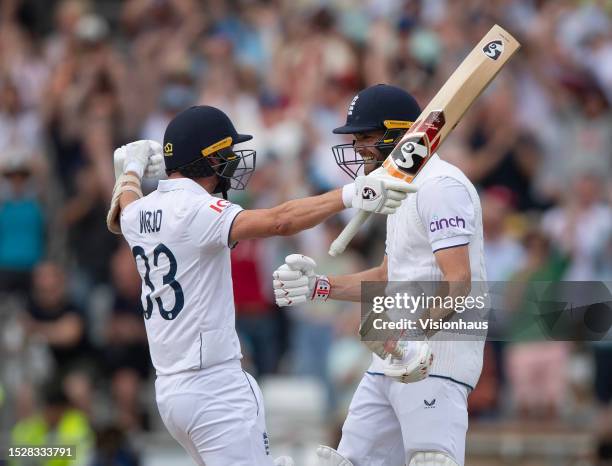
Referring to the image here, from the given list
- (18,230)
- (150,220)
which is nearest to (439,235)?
(150,220)

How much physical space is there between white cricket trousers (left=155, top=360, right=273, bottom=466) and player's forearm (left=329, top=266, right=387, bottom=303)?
834mm

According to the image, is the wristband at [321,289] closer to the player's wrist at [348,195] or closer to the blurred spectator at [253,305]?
the player's wrist at [348,195]

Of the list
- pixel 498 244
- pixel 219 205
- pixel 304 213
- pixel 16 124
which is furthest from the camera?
pixel 16 124

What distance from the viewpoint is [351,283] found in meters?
8.51

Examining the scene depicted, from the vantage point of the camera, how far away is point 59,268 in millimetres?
14453

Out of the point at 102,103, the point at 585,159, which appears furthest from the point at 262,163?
the point at 585,159

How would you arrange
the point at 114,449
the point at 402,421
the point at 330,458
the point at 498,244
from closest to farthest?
the point at 402,421, the point at 330,458, the point at 114,449, the point at 498,244

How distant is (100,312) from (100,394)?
102 centimetres

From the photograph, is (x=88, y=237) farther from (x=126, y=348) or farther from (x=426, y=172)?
(x=426, y=172)

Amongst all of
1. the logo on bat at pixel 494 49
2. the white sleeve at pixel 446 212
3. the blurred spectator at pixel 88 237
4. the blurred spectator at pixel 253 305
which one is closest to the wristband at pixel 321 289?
the white sleeve at pixel 446 212

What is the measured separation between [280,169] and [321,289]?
649 cm

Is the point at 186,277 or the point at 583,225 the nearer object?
the point at 186,277

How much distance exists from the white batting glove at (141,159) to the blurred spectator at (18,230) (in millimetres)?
5947

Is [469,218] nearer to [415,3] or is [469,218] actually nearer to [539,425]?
[539,425]
